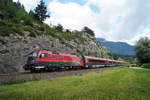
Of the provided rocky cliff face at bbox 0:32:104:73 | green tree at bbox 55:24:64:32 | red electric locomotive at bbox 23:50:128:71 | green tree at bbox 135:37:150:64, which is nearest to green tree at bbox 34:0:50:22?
green tree at bbox 55:24:64:32

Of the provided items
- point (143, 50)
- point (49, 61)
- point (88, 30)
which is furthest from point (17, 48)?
point (88, 30)

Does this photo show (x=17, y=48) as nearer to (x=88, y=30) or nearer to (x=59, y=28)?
(x=59, y=28)

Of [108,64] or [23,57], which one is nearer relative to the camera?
[23,57]

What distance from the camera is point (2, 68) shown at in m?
27.2

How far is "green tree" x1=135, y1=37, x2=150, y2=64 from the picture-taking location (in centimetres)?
6406

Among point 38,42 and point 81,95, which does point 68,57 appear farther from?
point 81,95

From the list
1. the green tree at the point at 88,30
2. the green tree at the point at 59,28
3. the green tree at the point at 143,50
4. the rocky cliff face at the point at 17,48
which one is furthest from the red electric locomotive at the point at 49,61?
the green tree at the point at 88,30

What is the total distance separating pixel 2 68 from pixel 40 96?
63.9 ft

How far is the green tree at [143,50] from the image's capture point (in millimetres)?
64056

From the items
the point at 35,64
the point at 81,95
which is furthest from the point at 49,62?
the point at 81,95

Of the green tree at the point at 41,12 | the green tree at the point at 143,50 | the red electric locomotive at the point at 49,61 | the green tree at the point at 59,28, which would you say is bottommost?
the red electric locomotive at the point at 49,61

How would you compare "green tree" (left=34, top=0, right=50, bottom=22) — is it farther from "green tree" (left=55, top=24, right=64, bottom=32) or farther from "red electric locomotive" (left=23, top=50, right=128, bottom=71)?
"red electric locomotive" (left=23, top=50, right=128, bottom=71)

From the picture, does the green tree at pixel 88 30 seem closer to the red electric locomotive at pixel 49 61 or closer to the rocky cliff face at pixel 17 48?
the rocky cliff face at pixel 17 48

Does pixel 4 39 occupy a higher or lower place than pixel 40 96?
higher
